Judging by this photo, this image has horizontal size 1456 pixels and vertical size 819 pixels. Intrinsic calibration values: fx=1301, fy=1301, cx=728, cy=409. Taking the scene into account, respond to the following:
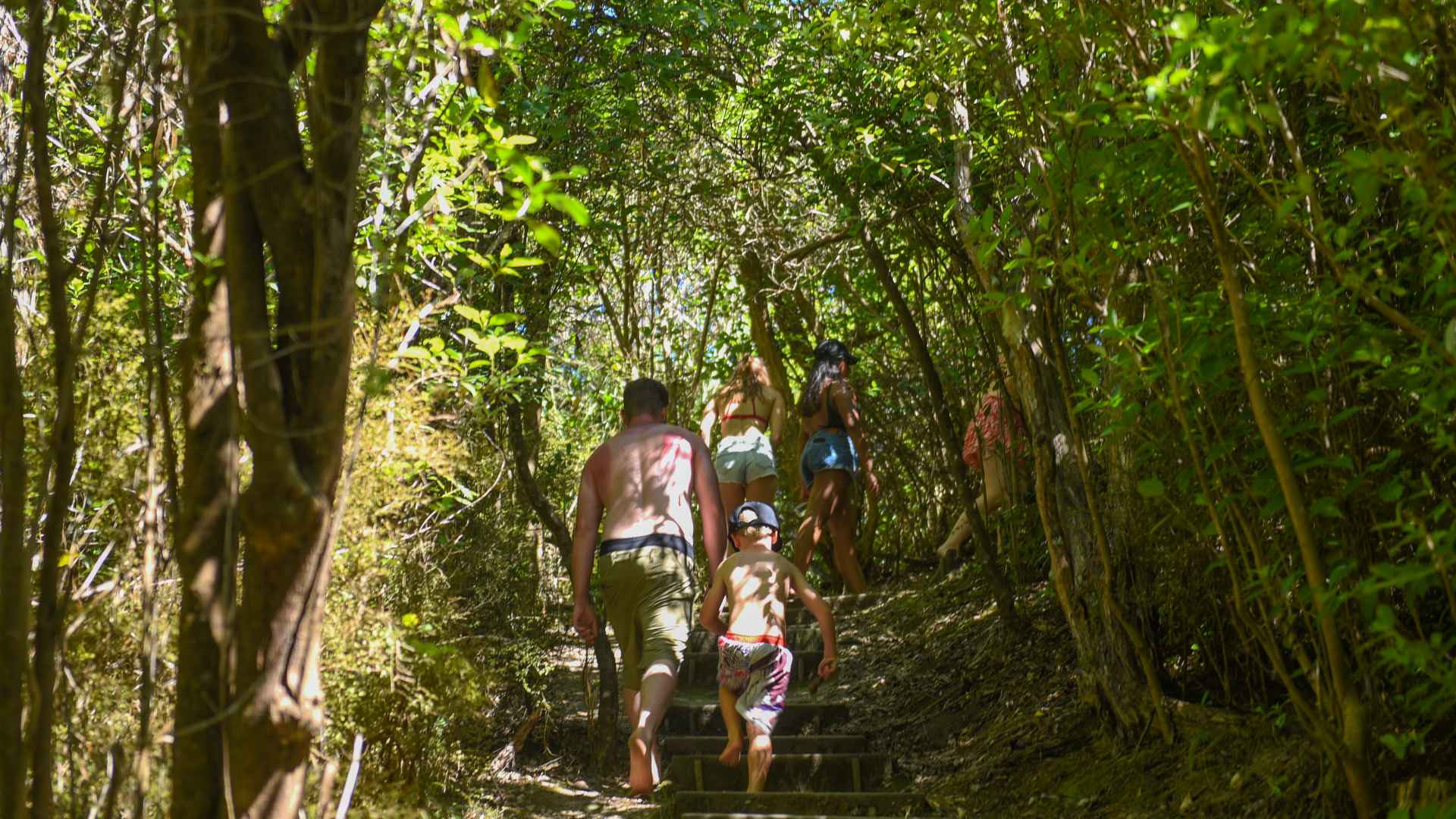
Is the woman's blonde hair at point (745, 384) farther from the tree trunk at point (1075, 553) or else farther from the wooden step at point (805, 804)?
the wooden step at point (805, 804)

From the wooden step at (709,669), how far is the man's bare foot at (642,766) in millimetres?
2754

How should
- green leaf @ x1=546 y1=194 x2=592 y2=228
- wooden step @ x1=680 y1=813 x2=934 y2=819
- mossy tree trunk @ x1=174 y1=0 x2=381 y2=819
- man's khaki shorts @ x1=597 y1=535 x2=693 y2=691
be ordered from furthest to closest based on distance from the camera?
man's khaki shorts @ x1=597 y1=535 x2=693 y2=691 < wooden step @ x1=680 y1=813 x2=934 y2=819 < green leaf @ x1=546 y1=194 x2=592 y2=228 < mossy tree trunk @ x1=174 y1=0 x2=381 y2=819

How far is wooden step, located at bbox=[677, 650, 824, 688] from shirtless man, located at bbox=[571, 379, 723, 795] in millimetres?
2384

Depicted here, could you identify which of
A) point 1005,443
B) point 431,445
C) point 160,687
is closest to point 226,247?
point 160,687

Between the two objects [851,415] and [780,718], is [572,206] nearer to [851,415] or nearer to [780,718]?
[780,718]

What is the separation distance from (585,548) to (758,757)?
3.89 feet

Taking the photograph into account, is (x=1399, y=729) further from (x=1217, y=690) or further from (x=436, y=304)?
(x=436, y=304)

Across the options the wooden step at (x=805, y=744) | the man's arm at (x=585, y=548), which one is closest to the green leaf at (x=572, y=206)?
the man's arm at (x=585, y=548)

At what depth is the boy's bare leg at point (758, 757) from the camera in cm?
560

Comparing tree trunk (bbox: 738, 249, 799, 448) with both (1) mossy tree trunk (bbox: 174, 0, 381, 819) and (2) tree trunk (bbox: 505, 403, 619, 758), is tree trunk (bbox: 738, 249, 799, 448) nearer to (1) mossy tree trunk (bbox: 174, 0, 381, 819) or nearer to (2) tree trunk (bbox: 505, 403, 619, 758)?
(2) tree trunk (bbox: 505, 403, 619, 758)

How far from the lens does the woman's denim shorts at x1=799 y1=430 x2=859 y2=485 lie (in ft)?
28.4

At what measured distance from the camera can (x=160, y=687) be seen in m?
3.97

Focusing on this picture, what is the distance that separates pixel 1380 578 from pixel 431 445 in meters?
3.55

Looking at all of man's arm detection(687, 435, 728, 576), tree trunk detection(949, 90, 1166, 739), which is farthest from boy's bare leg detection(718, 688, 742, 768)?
tree trunk detection(949, 90, 1166, 739)
